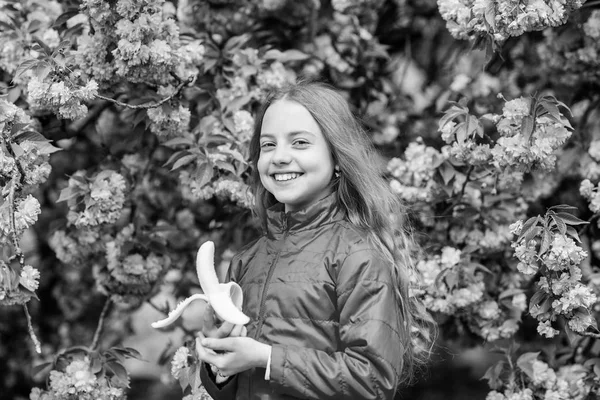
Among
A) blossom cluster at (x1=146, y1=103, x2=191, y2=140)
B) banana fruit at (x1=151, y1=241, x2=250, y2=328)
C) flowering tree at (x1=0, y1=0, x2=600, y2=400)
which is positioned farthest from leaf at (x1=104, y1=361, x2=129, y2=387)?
banana fruit at (x1=151, y1=241, x2=250, y2=328)

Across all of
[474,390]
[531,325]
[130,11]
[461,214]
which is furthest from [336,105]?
[474,390]

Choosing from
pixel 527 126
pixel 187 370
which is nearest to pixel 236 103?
pixel 187 370

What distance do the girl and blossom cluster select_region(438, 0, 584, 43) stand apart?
0.57 metres

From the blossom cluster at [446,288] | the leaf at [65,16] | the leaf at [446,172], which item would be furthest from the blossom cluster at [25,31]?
the blossom cluster at [446,288]

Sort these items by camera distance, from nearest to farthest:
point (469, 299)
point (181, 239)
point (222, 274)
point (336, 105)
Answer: point (336, 105), point (469, 299), point (181, 239), point (222, 274)

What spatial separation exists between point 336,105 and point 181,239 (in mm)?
1754

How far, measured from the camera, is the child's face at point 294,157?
2373 millimetres

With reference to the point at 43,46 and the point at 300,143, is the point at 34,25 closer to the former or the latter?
the point at 43,46

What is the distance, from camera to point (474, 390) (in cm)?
725

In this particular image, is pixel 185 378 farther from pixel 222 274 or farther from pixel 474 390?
pixel 474 390

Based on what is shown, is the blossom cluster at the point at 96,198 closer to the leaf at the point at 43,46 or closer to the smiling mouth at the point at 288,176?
the leaf at the point at 43,46

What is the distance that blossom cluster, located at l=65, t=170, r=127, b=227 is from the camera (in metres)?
3.12

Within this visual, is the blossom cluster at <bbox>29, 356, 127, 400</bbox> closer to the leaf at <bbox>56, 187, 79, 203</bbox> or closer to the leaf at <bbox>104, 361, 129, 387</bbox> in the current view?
the leaf at <bbox>104, 361, 129, 387</bbox>

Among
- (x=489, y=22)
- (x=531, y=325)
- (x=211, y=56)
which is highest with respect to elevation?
(x=489, y=22)
